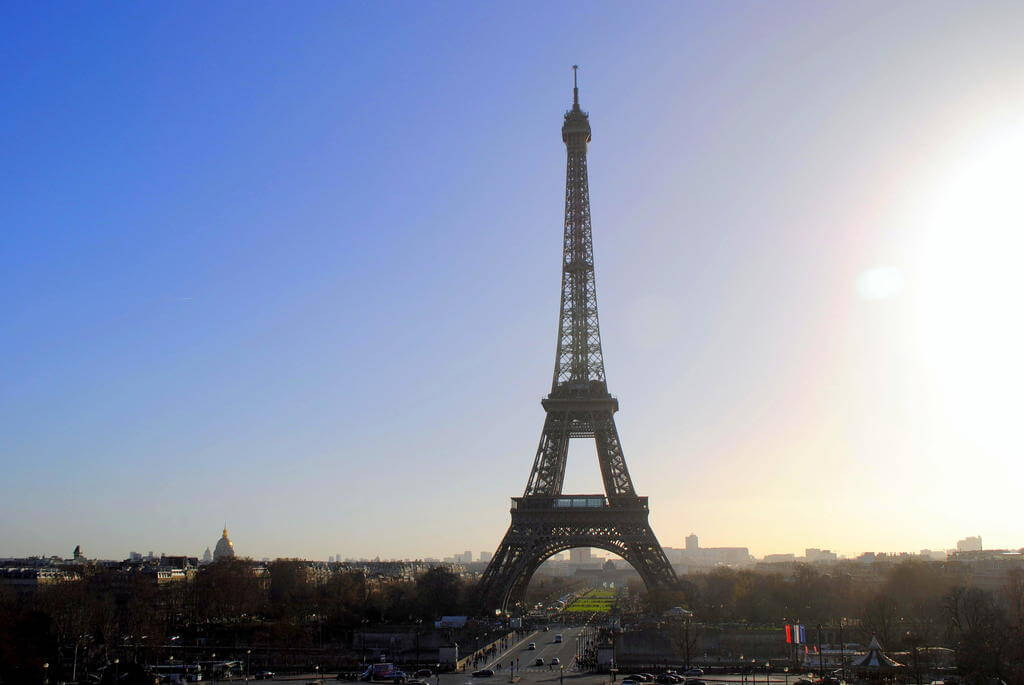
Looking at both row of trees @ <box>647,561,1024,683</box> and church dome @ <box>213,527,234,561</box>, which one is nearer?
row of trees @ <box>647,561,1024,683</box>

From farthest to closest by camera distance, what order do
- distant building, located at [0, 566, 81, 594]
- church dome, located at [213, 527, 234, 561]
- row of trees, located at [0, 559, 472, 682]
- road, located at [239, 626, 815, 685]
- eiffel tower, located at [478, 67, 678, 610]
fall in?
1. church dome, located at [213, 527, 234, 561]
2. distant building, located at [0, 566, 81, 594]
3. eiffel tower, located at [478, 67, 678, 610]
4. row of trees, located at [0, 559, 472, 682]
5. road, located at [239, 626, 815, 685]

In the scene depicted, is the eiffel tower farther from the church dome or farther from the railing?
the church dome

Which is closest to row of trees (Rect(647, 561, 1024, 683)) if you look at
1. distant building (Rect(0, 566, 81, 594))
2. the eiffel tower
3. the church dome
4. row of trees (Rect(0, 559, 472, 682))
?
the eiffel tower

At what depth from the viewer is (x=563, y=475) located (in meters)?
78.6

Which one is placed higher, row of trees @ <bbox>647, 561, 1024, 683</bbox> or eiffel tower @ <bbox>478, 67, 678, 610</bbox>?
eiffel tower @ <bbox>478, 67, 678, 610</bbox>

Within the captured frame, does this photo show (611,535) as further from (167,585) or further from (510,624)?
(167,585)

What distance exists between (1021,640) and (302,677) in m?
36.8

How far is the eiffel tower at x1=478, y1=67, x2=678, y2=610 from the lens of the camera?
73188 mm

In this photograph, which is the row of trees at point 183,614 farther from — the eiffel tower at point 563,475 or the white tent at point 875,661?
the white tent at point 875,661

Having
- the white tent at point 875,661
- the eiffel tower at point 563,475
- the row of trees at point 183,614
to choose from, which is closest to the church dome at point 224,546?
the row of trees at point 183,614

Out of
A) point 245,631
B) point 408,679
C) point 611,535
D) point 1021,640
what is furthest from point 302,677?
point 1021,640

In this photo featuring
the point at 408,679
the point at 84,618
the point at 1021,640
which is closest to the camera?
the point at 1021,640

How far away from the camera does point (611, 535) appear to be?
→ 2904 inches

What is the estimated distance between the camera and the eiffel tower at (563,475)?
240 ft
